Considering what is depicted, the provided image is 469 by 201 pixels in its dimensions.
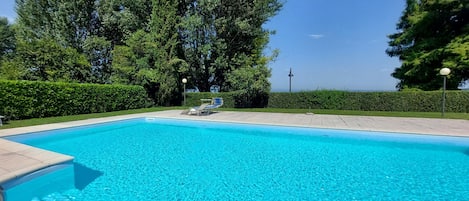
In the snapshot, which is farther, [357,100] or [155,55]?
[155,55]

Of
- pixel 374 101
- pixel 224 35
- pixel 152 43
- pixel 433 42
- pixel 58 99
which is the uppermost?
pixel 224 35

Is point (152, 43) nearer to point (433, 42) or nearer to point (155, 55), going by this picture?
point (155, 55)

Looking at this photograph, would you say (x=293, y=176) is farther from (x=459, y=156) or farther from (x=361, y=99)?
(x=361, y=99)

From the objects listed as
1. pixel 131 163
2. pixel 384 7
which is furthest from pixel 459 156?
pixel 384 7

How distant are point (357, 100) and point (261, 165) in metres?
12.4

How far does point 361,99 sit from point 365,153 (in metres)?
10.1

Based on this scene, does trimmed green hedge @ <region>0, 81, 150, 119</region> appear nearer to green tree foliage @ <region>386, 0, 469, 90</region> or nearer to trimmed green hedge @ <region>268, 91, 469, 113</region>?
trimmed green hedge @ <region>268, 91, 469, 113</region>

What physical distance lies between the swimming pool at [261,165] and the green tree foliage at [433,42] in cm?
1197

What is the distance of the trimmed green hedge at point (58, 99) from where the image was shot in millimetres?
10039

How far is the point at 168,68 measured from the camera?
17.3 m

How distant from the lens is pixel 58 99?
1175 centimetres

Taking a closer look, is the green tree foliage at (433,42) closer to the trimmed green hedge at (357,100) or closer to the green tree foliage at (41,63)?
the trimmed green hedge at (357,100)

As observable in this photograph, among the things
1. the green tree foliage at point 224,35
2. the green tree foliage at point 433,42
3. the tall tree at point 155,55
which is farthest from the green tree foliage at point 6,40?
the green tree foliage at point 433,42

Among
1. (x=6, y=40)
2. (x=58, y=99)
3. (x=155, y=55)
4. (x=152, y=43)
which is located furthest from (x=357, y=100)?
(x=6, y=40)
